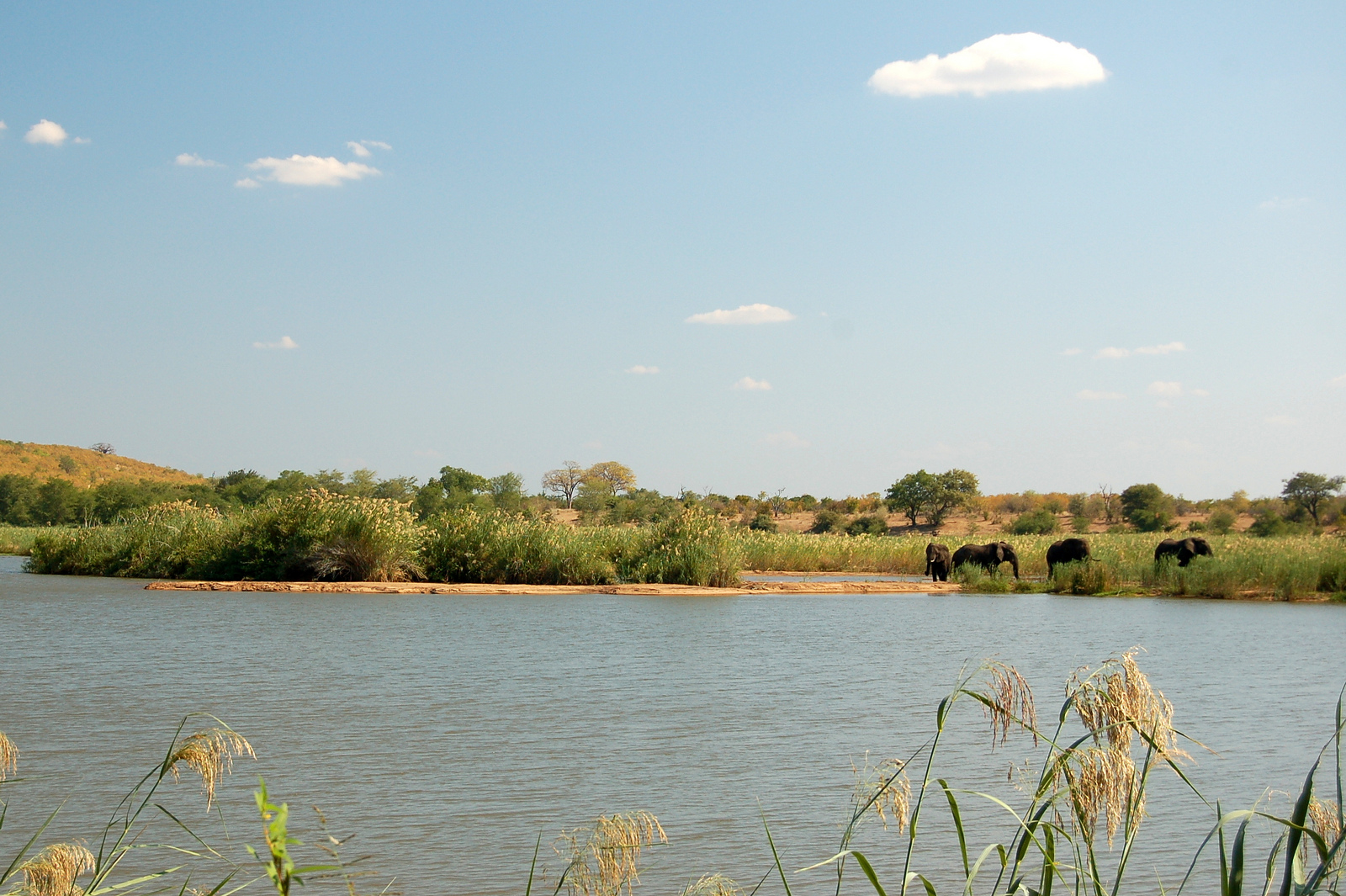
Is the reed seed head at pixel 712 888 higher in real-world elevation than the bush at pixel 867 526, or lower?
lower

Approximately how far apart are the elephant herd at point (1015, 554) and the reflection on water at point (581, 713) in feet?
26.4

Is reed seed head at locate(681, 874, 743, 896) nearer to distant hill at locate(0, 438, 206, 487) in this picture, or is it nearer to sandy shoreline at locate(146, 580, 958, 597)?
sandy shoreline at locate(146, 580, 958, 597)

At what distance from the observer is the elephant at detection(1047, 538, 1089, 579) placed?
28.5 m

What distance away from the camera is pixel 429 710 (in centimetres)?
909

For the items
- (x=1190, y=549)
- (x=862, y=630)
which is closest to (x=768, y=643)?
(x=862, y=630)

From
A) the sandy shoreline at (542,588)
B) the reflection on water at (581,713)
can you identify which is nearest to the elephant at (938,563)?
the sandy shoreline at (542,588)

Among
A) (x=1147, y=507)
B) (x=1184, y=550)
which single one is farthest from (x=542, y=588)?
(x=1147, y=507)

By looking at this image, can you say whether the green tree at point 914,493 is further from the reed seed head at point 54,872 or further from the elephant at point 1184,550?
the reed seed head at point 54,872

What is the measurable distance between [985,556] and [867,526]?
117 ft

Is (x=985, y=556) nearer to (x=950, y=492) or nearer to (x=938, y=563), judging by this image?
(x=938, y=563)

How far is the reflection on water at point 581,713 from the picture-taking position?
5840mm

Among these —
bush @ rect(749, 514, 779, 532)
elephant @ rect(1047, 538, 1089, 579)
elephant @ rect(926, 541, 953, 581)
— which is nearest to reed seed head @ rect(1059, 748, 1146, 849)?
elephant @ rect(1047, 538, 1089, 579)

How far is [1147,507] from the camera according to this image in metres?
67.4

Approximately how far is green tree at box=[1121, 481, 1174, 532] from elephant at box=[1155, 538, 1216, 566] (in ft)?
128
